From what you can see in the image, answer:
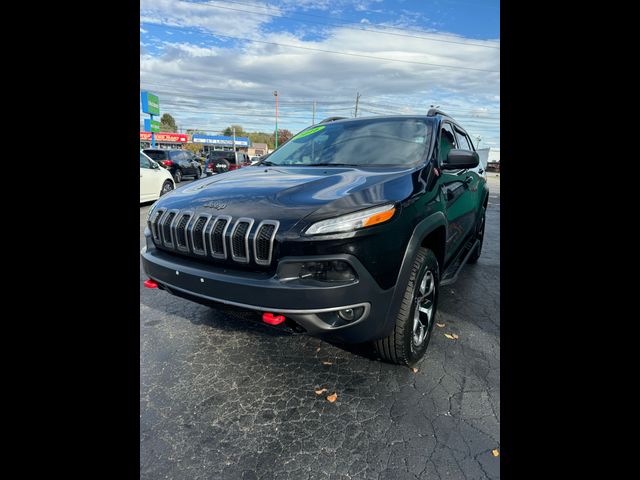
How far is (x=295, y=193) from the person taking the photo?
2.20 meters

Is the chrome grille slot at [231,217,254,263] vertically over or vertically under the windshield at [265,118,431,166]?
under

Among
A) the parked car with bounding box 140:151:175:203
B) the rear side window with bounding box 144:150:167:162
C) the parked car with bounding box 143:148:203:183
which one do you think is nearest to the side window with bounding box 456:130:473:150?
the parked car with bounding box 140:151:175:203

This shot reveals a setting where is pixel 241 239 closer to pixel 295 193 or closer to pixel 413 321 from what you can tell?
pixel 295 193

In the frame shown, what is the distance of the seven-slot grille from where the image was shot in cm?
196

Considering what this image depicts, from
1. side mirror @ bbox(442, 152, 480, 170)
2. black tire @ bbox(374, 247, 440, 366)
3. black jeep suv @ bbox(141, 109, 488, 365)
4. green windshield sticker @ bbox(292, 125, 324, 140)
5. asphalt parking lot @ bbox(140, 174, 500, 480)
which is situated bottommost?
asphalt parking lot @ bbox(140, 174, 500, 480)

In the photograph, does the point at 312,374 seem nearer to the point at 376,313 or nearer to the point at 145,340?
the point at 376,313

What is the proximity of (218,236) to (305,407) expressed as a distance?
3.78 feet

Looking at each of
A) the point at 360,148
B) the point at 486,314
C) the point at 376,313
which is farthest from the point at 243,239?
the point at 486,314

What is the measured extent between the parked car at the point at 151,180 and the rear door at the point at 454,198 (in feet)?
28.4

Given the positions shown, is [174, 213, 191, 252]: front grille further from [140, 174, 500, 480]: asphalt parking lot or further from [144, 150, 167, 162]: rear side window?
[144, 150, 167, 162]: rear side window

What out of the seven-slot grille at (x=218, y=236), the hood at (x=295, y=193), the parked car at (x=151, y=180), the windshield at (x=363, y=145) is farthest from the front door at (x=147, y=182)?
the seven-slot grille at (x=218, y=236)

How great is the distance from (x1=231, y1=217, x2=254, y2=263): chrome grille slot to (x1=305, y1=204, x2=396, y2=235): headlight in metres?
0.35
